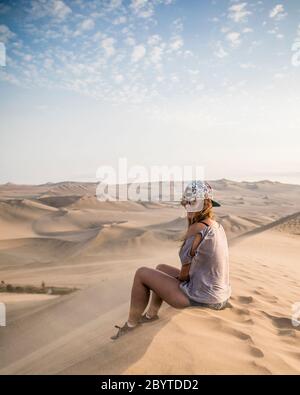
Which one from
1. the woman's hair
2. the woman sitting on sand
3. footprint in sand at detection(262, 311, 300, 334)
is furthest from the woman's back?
footprint in sand at detection(262, 311, 300, 334)

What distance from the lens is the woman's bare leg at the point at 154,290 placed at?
3.56 meters

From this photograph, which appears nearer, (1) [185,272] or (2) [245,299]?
(1) [185,272]

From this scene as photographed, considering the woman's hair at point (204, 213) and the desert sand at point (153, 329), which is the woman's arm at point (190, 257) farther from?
the desert sand at point (153, 329)

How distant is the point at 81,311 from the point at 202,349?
10.7ft

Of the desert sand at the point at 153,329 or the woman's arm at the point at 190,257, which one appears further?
the woman's arm at the point at 190,257

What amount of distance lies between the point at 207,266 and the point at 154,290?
0.57 m

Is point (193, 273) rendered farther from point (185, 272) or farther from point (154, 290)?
point (154, 290)

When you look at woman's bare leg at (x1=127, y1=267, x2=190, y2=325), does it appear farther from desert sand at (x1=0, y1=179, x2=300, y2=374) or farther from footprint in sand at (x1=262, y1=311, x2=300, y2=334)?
footprint in sand at (x1=262, y1=311, x2=300, y2=334)

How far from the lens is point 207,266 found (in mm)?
3520

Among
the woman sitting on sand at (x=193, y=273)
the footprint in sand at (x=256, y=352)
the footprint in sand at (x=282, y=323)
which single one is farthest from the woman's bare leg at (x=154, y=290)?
the footprint in sand at (x=282, y=323)

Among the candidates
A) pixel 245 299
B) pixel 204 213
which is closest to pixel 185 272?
pixel 204 213

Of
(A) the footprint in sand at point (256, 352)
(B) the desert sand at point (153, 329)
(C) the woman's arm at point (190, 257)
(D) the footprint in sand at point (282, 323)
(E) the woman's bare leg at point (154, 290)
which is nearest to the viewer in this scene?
(B) the desert sand at point (153, 329)
